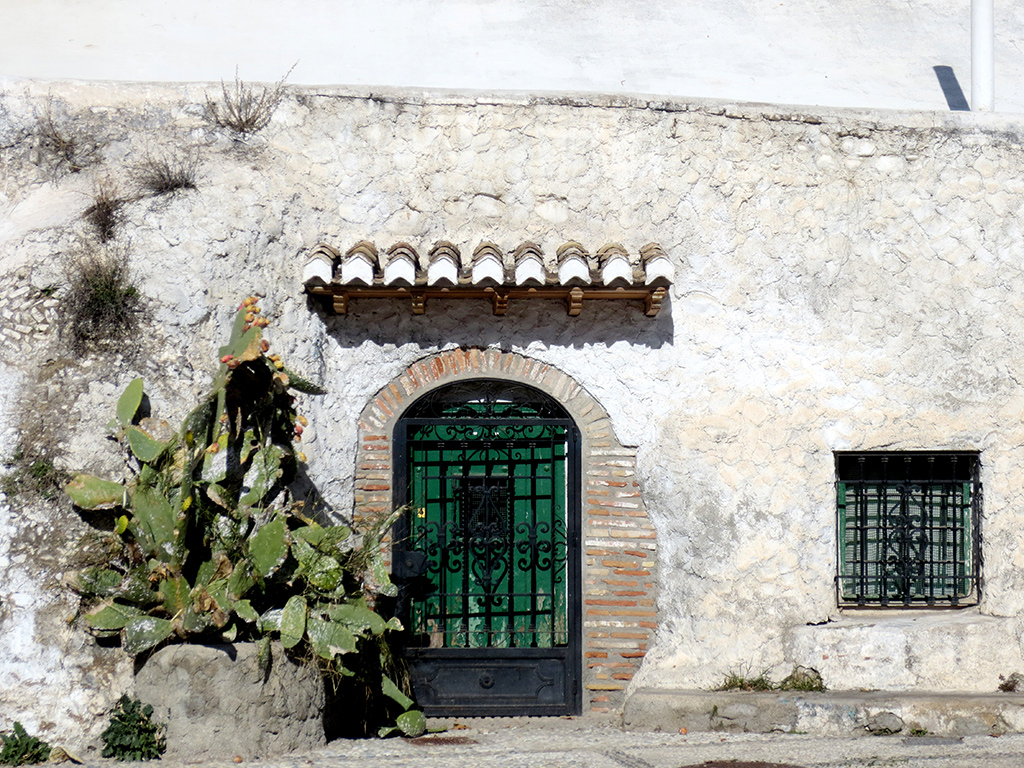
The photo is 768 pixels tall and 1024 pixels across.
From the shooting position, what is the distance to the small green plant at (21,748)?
5336 millimetres

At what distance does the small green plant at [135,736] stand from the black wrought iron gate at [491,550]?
1686mm

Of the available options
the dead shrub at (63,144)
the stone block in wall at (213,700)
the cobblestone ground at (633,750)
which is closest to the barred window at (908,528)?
the cobblestone ground at (633,750)

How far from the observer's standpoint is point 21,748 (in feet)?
17.6

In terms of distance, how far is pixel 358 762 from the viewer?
534 cm

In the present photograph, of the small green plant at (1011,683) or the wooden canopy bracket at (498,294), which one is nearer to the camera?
the wooden canopy bracket at (498,294)

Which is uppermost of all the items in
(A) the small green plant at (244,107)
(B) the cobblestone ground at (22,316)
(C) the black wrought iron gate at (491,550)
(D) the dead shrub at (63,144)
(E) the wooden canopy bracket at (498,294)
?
(A) the small green plant at (244,107)

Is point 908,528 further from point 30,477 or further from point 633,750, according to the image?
point 30,477

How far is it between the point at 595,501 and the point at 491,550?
2.43ft

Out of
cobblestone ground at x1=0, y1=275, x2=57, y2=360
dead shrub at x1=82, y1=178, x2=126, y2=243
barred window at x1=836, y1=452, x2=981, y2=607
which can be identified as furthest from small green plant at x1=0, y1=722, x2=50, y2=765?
barred window at x1=836, y1=452, x2=981, y2=607

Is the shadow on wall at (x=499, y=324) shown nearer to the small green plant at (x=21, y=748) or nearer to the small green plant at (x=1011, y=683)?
the small green plant at (x=21, y=748)

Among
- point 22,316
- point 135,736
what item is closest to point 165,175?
point 22,316

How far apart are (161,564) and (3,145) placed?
2.80 m

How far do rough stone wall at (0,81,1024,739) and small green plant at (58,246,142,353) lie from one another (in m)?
0.90

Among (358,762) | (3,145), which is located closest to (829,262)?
(358,762)
